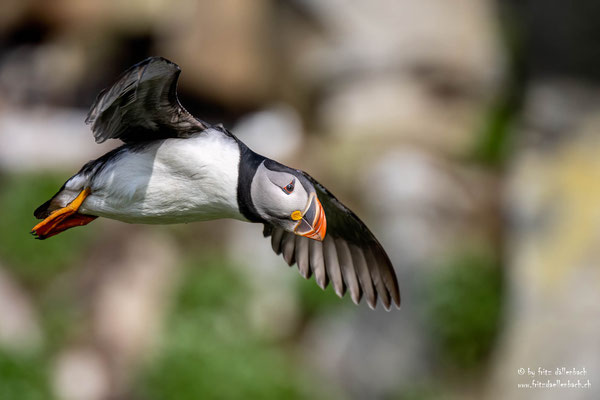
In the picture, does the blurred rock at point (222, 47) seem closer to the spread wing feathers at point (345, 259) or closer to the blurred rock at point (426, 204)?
the blurred rock at point (426, 204)

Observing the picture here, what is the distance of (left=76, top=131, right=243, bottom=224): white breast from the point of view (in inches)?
116

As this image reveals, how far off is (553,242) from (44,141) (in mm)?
5240

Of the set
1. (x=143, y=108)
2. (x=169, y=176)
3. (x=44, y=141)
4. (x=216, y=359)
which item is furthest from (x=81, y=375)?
(x=143, y=108)

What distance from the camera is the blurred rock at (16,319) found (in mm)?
7613

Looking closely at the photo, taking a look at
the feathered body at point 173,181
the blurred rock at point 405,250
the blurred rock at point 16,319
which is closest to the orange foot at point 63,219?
the feathered body at point 173,181

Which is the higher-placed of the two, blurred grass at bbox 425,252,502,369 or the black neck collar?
the black neck collar

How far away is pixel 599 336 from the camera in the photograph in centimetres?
577

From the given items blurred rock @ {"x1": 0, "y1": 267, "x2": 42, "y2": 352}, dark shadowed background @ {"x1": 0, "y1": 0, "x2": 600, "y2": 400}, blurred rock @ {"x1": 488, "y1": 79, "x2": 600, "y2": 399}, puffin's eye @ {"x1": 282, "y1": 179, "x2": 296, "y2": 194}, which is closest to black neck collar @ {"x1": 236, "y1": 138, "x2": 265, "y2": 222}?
puffin's eye @ {"x1": 282, "y1": 179, "x2": 296, "y2": 194}

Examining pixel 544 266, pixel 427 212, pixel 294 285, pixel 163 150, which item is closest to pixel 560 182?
pixel 544 266

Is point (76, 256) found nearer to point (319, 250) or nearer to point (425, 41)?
point (425, 41)

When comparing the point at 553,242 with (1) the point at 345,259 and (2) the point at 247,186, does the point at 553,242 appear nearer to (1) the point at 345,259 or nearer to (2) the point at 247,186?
(1) the point at 345,259

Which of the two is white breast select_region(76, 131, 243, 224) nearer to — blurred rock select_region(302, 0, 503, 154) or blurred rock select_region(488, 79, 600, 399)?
blurred rock select_region(488, 79, 600, 399)

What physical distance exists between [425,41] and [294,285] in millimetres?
2971

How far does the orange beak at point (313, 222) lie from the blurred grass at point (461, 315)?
4.25m
